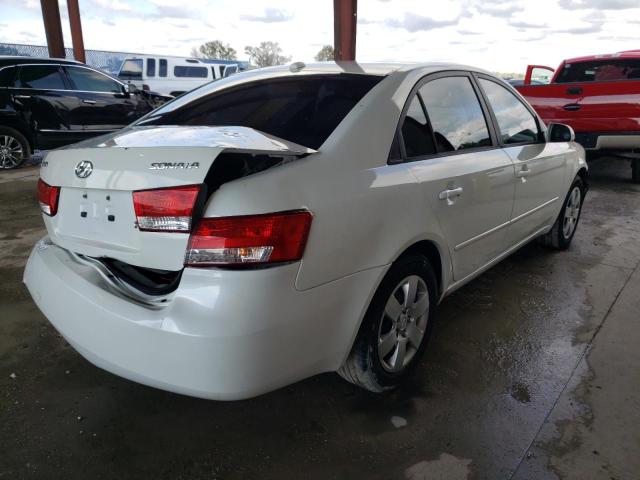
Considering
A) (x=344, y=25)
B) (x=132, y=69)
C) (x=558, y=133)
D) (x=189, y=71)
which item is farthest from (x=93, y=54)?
(x=558, y=133)

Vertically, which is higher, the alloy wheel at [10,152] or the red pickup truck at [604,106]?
the red pickup truck at [604,106]

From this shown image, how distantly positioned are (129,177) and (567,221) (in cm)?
388

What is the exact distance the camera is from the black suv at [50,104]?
755cm

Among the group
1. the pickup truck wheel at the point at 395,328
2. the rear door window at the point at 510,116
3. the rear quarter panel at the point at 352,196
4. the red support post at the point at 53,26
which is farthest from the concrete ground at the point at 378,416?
the red support post at the point at 53,26

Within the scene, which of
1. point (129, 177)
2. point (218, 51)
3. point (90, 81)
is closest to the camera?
point (129, 177)

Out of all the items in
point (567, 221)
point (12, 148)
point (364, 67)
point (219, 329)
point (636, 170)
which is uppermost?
point (364, 67)

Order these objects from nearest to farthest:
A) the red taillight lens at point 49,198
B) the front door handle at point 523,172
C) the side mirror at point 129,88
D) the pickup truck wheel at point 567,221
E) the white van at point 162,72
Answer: the red taillight lens at point 49,198 → the front door handle at point 523,172 → the pickup truck wheel at point 567,221 → the side mirror at point 129,88 → the white van at point 162,72

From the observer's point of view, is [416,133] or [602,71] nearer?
[416,133]

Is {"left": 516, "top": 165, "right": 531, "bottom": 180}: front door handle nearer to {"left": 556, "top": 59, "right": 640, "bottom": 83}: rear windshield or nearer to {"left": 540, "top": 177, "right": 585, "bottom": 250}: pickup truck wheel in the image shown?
{"left": 540, "top": 177, "right": 585, "bottom": 250}: pickup truck wheel

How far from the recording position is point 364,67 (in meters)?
2.55

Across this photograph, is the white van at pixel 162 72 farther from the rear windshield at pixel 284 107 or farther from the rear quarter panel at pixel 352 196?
the rear quarter panel at pixel 352 196

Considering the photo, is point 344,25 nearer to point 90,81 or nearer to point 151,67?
point 90,81

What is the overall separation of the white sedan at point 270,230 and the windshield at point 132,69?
1616 cm

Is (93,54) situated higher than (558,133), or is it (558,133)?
(93,54)
